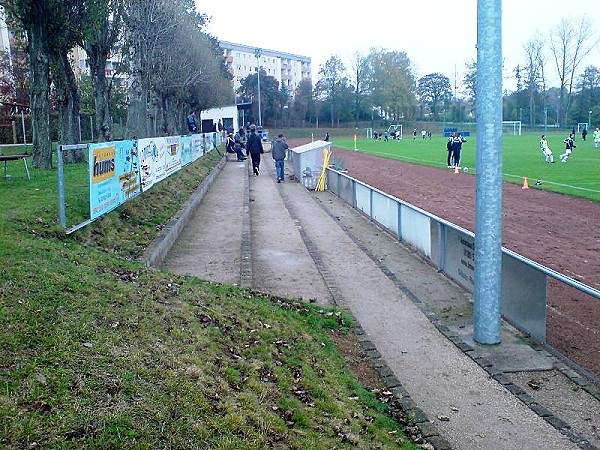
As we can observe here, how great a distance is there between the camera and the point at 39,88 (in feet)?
63.2

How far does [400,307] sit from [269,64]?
13149 centimetres

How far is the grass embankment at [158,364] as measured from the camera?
166 inches

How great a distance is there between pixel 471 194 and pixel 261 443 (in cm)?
2114

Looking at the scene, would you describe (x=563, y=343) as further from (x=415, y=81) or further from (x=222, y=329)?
(x=415, y=81)

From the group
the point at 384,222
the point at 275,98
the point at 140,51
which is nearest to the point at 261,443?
the point at 384,222

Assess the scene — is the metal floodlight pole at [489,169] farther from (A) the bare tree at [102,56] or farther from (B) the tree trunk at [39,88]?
(A) the bare tree at [102,56]

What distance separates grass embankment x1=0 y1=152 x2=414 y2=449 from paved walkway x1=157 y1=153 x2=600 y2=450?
0.60m

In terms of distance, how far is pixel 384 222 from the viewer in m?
17.1

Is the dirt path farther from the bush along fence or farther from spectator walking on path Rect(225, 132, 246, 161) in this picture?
spectator walking on path Rect(225, 132, 246, 161)

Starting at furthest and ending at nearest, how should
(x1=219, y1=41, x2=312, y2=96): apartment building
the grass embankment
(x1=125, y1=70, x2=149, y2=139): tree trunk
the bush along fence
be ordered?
(x1=219, y1=41, x2=312, y2=96): apartment building
(x1=125, y1=70, x2=149, y2=139): tree trunk
the bush along fence
the grass embankment

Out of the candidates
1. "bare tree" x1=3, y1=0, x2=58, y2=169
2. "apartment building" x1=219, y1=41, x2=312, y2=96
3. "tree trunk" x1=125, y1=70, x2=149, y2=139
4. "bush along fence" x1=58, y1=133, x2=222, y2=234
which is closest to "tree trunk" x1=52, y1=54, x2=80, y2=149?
"tree trunk" x1=125, y1=70, x2=149, y2=139

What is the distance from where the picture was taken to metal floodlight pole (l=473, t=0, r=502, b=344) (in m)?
8.22

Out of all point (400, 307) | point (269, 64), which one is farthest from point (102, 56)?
point (269, 64)

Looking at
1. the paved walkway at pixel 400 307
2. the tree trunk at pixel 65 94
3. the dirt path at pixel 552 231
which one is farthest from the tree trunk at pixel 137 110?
the dirt path at pixel 552 231
